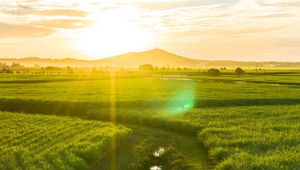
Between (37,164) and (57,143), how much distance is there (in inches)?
174

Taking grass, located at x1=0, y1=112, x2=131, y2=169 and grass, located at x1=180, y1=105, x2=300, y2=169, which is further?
grass, located at x1=0, y1=112, x2=131, y2=169

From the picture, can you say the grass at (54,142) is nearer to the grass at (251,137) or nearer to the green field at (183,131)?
the green field at (183,131)

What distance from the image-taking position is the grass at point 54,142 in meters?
19.0

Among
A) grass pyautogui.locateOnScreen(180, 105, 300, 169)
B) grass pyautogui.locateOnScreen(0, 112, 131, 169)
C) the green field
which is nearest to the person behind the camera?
grass pyautogui.locateOnScreen(180, 105, 300, 169)

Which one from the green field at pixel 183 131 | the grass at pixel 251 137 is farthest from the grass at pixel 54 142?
the grass at pixel 251 137

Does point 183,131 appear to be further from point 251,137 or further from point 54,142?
point 54,142

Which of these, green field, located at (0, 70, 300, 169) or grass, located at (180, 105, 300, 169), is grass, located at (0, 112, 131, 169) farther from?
grass, located at (180, 105, 300, 169)

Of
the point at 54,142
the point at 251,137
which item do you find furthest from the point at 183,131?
the point at 54,142

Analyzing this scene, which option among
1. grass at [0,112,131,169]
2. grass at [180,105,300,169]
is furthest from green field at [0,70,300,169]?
grass at [0,112,131,169]

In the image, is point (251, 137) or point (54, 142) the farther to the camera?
point (251, 137)

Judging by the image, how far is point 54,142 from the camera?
2322 centimetres

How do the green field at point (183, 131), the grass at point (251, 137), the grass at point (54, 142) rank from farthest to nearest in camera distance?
1. the green field at point (183, 131)
2. the grass at point (54, 142)
3. the grass at point (251, 137)

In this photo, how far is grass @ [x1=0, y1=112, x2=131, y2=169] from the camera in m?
19.0

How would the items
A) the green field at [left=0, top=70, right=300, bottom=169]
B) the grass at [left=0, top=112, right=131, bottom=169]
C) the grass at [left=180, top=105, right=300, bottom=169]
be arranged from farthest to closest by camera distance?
the green field at [left=0, top=70, right=300, bottom=169] < the grass at [left=0, top=112, right=131, bottom=169] < the grass at [left=180, top=105, right=300, bottom=169]
